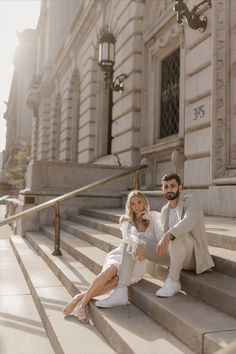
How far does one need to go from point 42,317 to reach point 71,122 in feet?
47.2

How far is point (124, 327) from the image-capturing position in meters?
2.70

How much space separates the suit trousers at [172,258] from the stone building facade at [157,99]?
261cm

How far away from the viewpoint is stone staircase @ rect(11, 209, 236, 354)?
2.33m

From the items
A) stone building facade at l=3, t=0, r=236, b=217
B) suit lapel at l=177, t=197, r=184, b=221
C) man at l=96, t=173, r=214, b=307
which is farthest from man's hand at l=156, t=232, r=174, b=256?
stone building facade at l=3, t=0, r=236, b=217

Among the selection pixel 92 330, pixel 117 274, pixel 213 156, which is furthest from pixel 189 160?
pixel 92 330

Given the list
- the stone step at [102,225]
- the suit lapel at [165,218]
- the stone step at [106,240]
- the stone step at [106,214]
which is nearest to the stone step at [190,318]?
the stone step at [106,240]

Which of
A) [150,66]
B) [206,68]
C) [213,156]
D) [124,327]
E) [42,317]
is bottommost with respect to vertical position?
[42,317]

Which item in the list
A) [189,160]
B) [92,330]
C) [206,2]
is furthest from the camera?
[189,160]

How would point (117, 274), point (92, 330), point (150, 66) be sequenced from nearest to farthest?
point (92, 330) < point (117, 274) < point (150, 66)

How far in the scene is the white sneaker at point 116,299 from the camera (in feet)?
10.3

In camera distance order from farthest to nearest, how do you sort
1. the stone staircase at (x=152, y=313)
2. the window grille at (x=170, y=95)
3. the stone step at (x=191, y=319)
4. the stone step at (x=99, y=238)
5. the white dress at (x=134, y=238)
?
the window grille at (x=170, y=95) < the stone step at (x=99, y=238) < the white dress at (x=134, y=238) < the stone staircase at (x=152, y=313) < the stone step at (x=191, y=319)

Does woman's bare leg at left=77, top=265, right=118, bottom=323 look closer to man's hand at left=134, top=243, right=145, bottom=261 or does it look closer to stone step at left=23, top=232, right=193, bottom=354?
stone step at left=23, top=232, right=193, bottom=354

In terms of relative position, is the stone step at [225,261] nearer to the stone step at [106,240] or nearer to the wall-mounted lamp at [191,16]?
the stone step at [106,240]

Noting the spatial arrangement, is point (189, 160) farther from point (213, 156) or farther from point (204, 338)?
point (204, 338)
